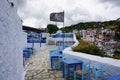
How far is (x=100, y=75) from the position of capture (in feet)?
14.0

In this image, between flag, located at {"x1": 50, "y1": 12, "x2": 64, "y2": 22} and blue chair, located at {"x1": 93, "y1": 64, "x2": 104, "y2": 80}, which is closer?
blue chair, located at {"x1": 93, "y1": 64, "x2": 104, "y2": 80}

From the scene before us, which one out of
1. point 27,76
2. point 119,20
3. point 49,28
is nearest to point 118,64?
point 27,76


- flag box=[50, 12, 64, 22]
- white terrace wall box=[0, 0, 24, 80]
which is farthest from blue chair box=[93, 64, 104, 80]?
flag box=[50, 12, 64, 22]

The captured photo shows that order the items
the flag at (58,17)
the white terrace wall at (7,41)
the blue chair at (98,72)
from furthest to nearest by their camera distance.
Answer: the flag at (58,17) < the blue chair at (98,72) < the white terrace wall at (7,41)

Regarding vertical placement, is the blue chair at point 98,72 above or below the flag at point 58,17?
below

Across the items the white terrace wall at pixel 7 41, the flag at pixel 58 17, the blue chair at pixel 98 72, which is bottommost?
the blue chair at pixel 98 72

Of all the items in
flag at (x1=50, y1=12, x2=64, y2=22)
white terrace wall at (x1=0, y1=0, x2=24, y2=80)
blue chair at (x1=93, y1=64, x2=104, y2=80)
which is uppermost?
flag at (x1=50, y1=12, x2=64, y2=22)

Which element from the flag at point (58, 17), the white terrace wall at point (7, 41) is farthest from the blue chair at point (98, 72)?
the flag at point (58, 17)

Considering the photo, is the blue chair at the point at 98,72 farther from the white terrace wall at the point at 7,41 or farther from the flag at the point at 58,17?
the flag at the point at 58,17

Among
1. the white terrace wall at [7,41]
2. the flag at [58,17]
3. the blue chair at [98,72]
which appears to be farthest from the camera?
the flag at [58,17]

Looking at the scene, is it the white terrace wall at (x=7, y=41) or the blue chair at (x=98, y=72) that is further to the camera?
the blue chair at (x=98, y=72)

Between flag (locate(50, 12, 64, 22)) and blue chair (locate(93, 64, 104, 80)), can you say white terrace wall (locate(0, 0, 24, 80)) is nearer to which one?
blue chair (locate(93, 64, 104, 80))

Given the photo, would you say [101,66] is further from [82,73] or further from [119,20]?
[119,20]

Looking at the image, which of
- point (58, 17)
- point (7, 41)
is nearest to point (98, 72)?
point (7, 41)
